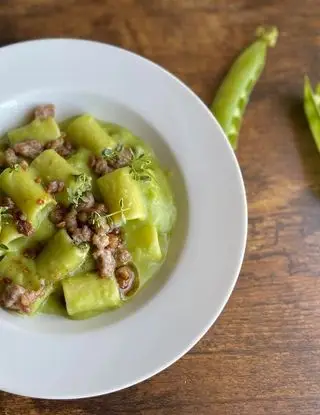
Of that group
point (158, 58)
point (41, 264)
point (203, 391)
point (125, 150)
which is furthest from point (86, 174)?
point (203, 391)

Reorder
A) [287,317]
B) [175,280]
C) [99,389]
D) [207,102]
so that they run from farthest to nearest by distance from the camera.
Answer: [207,102]
[287,317]
[175,280]
[99,389]

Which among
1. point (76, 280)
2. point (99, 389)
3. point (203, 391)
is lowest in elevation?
point (203, 391)

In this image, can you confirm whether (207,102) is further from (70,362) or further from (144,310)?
(70,362)

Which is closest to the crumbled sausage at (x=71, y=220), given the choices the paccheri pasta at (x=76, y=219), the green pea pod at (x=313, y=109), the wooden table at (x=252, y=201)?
the paccheri pasta at (x=76, y=219)

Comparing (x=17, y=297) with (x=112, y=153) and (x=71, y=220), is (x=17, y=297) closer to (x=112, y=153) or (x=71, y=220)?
(x=71, y=220)

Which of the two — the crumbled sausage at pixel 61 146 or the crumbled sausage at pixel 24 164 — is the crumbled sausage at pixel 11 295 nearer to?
the crumbled sausage at pixel 24 164

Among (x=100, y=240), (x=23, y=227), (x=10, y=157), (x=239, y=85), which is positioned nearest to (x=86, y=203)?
(x=100, y=240)
